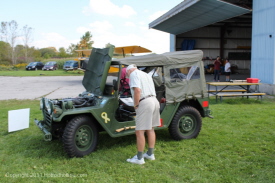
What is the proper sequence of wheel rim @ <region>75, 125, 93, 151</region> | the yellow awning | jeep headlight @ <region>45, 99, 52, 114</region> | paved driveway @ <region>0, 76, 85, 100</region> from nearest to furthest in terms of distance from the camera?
wheel rim @ <region>75, 125, 93, 151</region>, jeep headlight @ <region>45, 99, 52, 114</region>, paved driveway @ <region>0, 76, 85, 100</region>, the yellow awning

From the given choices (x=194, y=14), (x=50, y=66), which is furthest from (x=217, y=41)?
(x=50, y=66)

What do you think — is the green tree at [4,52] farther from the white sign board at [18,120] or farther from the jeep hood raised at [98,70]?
the jeep hood raised at [98,70]

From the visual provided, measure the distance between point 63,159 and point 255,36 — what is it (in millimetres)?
12701

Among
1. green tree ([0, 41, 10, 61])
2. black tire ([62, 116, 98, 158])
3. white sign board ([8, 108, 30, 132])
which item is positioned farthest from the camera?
green tree ([0, 41, 10, 61])

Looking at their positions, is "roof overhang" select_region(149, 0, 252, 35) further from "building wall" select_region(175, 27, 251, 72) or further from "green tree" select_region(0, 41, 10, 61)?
"green tree" select_region(0, 41, 10, 61)

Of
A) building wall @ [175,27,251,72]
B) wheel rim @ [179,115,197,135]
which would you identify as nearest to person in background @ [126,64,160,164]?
wheel rim @ [179,115,197,135]

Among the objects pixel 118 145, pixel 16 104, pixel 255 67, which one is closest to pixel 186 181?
pixel 118 145

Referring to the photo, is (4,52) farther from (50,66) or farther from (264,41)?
(264,41)

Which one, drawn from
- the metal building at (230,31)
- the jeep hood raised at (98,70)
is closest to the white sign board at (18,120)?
the jeep hood raised at (98,70)

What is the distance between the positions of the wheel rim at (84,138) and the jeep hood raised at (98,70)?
2.59ft

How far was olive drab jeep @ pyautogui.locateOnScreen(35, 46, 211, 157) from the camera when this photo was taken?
4879 mm

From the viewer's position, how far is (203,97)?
6.01 meters

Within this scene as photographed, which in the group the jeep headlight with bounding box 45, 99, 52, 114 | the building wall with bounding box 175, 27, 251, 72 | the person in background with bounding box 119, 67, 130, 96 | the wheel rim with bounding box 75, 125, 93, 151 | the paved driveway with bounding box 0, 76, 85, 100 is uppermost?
the building wall with bounding box 175, 27, 251, 72

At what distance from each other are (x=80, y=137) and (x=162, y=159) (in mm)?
1487
